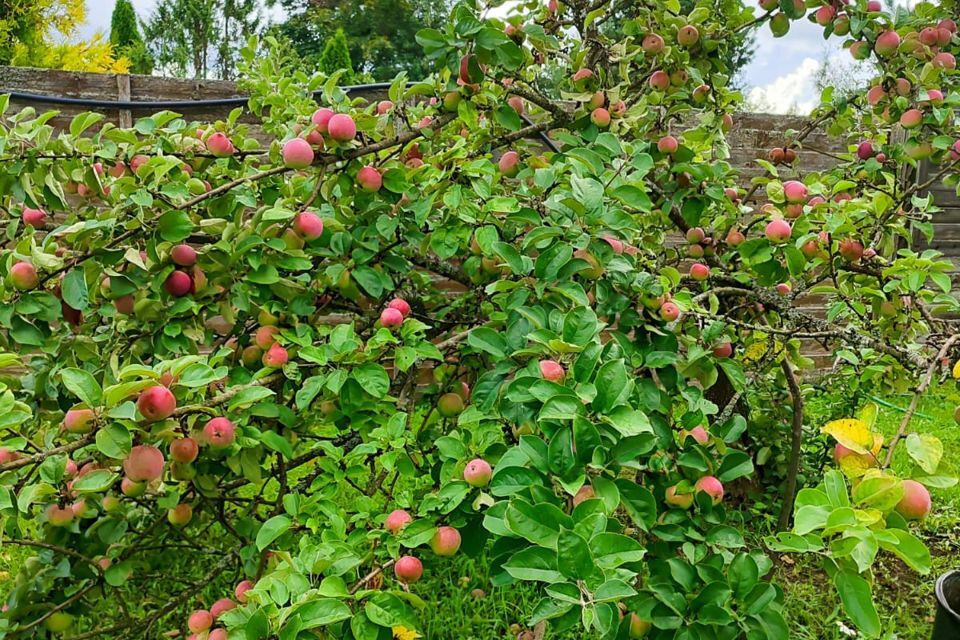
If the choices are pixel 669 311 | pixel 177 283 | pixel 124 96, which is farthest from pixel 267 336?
pixel 124 96

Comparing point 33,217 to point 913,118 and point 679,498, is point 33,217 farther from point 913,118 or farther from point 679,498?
point 913,118

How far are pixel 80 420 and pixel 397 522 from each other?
39 centimetres

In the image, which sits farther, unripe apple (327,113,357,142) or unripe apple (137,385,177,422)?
unripe apple (327,113,357,142)

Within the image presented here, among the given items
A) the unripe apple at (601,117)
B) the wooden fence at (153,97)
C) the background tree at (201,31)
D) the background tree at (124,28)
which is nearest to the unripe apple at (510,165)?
the unripe apple at (601,117)

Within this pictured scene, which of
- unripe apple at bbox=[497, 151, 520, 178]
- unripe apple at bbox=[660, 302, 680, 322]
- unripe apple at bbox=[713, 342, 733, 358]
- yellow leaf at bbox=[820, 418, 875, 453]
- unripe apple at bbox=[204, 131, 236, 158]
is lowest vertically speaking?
unripe apple at bbox=[713, 342, 733, 358]

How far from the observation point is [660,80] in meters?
1.70

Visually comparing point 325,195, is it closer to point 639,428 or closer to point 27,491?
point 27,491

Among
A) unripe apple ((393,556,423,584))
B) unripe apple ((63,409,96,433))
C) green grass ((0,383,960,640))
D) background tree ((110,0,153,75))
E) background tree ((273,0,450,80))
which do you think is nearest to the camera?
unripe apple ((63,409,96,433))

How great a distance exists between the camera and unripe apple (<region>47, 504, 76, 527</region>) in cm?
119

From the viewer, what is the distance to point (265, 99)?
5.71 feet

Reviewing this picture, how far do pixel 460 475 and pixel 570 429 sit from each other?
0.69 ft

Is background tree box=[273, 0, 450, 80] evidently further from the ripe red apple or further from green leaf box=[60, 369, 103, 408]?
green leaf box=[60, 369, 103, 408]

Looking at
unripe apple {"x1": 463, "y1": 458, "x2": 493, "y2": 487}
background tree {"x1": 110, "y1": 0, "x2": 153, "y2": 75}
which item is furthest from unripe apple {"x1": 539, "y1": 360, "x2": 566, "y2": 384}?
background tree {"x1": 110, "y1": 0, "x2": 153, "y2": 75}

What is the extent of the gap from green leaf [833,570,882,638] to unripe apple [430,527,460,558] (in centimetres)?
42
